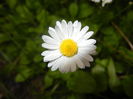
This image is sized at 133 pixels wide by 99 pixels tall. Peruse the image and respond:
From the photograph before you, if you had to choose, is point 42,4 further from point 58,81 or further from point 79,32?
point 79,32

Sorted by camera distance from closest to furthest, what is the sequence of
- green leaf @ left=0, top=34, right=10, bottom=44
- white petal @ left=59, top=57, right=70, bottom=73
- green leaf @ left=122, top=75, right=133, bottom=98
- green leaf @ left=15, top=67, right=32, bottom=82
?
white petal @ left=59, top=57, right=70, bottom=73 → green leaf @ left=122, top=75, right=133, bottom=98 → green leaf @ left=15, top=67, right=32, bottom=82 → green leaf @ left=0, top=34, right=10, bottom=44

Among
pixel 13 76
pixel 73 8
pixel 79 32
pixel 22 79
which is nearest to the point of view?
pixel 79 32

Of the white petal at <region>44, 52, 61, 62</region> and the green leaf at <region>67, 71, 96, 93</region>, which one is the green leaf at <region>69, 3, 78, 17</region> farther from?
the white petal at <region>44, 52, 61, 62</region>

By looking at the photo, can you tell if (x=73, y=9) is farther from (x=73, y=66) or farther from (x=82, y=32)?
(x=73, y=66)

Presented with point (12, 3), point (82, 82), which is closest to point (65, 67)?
point (82, 82)

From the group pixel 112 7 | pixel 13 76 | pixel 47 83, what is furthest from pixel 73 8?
pixel 13 76

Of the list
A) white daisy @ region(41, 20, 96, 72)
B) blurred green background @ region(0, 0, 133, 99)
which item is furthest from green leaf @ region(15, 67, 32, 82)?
white daisy @ region(41, 20, 96, 72)
